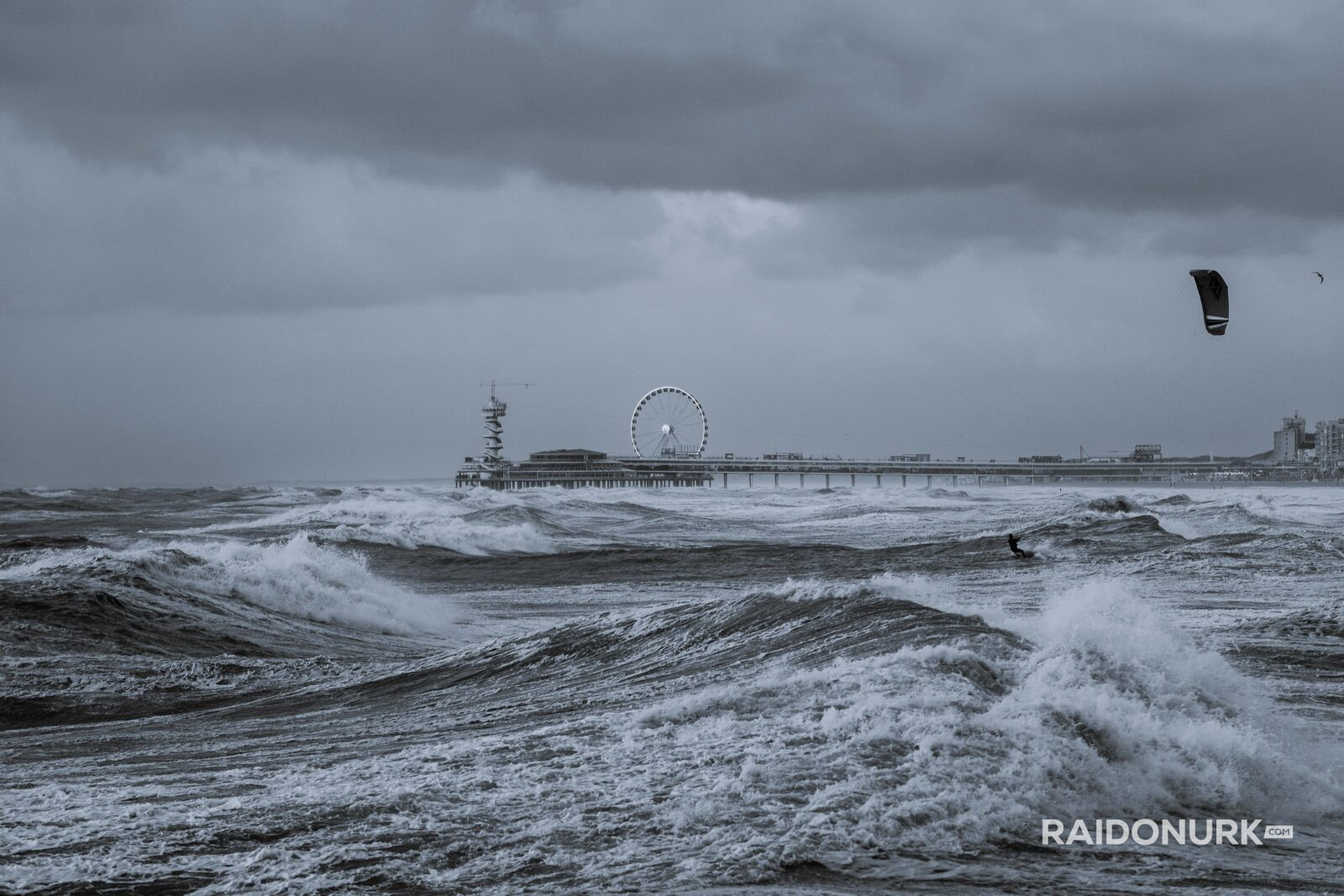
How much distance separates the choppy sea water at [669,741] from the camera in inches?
245

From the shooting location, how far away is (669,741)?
8344 millimetres

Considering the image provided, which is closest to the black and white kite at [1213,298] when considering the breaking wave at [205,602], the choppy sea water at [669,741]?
the choppy sea water at [669,741]

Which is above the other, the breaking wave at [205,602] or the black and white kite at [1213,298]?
the black and white kite at [1213,298]

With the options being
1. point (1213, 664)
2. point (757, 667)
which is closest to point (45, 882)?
point (757, 667)

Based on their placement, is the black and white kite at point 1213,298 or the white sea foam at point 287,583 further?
the white sea foam at point 287,583

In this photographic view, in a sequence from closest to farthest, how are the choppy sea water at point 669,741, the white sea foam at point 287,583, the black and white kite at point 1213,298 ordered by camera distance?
the choppy sea water at point 669,741 → the black and white kite at point 1213,298 → the white sea foam at point 287,583

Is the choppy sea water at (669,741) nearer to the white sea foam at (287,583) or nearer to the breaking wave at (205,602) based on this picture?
the breaking wave at (205,602)

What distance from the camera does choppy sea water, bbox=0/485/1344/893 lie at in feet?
20.4

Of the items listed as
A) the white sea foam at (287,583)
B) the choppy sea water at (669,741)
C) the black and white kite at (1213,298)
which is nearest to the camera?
the choppy sea water at (669,741)

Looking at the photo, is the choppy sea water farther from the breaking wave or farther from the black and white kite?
the black and white kite

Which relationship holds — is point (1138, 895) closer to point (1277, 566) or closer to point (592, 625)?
point (592, 625)

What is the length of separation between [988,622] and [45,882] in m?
8.35

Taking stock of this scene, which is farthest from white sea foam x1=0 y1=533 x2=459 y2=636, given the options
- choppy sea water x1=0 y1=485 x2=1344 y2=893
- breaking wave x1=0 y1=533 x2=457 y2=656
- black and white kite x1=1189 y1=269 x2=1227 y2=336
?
black and white kite x1=1189 y1=269 x2=1227 y2=336

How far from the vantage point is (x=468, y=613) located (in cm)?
2198
